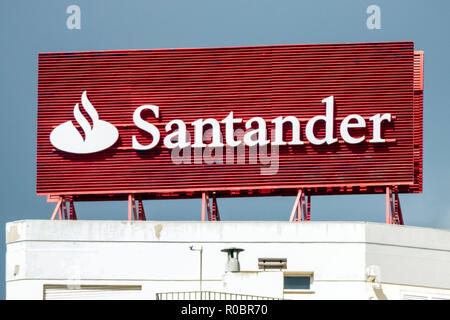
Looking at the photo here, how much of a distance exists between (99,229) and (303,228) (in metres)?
8.87

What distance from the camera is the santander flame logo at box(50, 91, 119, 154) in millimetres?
63594

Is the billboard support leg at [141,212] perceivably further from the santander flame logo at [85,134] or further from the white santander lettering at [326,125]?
the white santander lettering at [326,125]

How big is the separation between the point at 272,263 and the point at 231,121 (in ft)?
25.4

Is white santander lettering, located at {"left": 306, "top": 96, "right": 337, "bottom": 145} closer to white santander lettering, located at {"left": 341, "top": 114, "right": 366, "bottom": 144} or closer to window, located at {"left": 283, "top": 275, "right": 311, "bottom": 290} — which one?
white santander lettering, located at {"left": 341, "top": 114, "right": 366, "bottom": 144}

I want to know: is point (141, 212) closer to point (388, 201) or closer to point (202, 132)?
point (202, 132)

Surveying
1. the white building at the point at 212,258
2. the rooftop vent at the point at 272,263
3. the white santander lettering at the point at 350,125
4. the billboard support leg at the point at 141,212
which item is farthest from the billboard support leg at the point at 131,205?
the white santander lettering at the point at 350,125

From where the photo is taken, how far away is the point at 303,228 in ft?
194

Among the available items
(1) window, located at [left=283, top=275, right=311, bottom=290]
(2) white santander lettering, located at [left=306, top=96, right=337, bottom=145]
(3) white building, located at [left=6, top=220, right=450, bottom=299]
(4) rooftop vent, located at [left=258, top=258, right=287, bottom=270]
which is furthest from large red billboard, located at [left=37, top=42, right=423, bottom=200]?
(1) window, located at [left=283, top=275, right=311, bottom=290]

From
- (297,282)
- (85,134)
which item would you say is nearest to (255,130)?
(85,134)

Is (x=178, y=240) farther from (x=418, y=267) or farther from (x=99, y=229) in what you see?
(x=418, y=267)

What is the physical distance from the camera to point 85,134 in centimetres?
6388

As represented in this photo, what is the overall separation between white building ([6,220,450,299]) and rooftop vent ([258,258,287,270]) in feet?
0.34

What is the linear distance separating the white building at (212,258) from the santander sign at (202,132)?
4.86m
